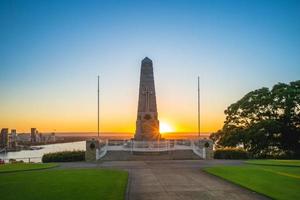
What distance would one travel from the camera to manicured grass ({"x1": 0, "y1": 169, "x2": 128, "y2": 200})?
42.1 ft

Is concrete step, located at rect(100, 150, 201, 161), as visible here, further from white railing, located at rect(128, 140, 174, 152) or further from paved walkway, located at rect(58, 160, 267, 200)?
paved walkway, located at rect(58, 160, 267, 200)

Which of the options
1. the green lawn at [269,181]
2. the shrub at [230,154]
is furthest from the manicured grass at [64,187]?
the shrub at [230,154]

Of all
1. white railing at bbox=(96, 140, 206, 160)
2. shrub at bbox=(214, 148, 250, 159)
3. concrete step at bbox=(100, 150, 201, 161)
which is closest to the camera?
concrete step at bbox=(100, 150, 201, 161)

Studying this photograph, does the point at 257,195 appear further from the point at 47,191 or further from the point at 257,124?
the point at 257,124

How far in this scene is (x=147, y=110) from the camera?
3944 cm

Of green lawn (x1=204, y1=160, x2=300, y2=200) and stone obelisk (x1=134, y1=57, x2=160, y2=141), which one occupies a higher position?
stone obelisk (x1=134, y1=57, x2=160, y2=141)

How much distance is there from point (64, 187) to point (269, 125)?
29.5m

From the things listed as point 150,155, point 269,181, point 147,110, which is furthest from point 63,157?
point 269,181

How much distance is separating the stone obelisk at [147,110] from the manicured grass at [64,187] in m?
20.2

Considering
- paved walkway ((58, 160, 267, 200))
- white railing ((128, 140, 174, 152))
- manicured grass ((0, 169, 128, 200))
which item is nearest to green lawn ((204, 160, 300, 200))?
paved walkway ((58, 160, 267, 200))

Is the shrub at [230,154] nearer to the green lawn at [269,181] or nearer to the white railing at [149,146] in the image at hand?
the white railing at [149,146]

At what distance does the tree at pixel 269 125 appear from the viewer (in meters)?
38.8

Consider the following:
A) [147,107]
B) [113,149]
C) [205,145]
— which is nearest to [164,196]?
[205,145]

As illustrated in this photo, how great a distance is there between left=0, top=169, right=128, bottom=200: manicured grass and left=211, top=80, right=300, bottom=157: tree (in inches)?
1013
